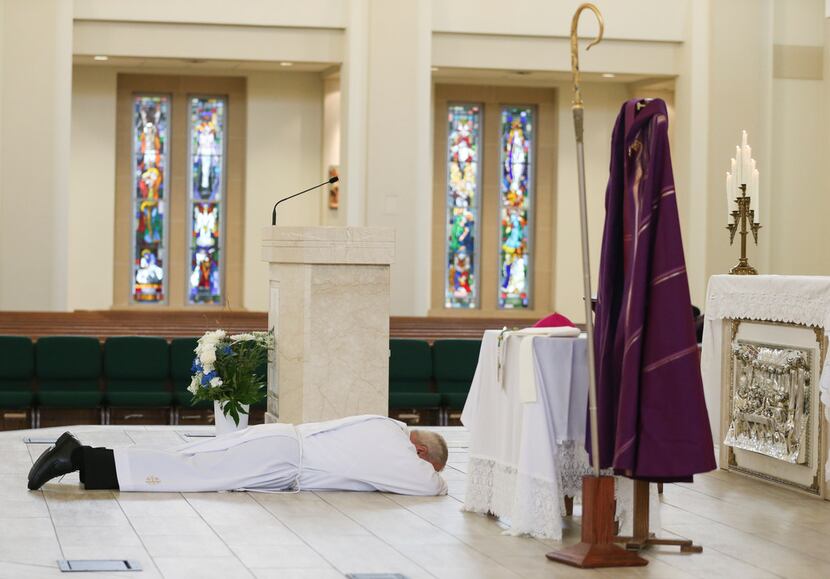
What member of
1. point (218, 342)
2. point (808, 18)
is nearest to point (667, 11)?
point (808, 18)

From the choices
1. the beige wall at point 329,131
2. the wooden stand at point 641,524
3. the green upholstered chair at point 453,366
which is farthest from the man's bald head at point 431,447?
the beige wall at point 329,131

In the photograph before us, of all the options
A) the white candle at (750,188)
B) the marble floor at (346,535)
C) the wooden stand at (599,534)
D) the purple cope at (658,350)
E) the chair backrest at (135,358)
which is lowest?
the marble floor at (346,535)

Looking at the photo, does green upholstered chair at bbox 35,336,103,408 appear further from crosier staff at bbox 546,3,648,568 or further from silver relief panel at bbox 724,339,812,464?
crosier staff at bbox 546,3,648,568

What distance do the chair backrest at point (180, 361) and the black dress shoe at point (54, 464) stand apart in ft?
14.1

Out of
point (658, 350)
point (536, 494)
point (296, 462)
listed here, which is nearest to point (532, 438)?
point (536, 494)

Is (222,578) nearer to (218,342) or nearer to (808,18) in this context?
(218,342)

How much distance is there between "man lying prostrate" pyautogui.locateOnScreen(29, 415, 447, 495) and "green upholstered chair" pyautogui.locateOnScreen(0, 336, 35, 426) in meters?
4.20

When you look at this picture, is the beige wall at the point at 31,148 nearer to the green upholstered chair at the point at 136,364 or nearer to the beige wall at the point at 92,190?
the beige wall at the point at 92,190

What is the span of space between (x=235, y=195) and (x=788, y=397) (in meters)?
12.0

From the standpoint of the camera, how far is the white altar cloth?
5.19 metres

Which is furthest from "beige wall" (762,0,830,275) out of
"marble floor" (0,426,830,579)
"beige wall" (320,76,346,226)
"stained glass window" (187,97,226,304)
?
"marble floor" (0,426,830,579)

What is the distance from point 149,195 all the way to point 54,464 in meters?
11.9

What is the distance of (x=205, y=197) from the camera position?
17.6m

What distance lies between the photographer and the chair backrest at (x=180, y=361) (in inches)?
406
